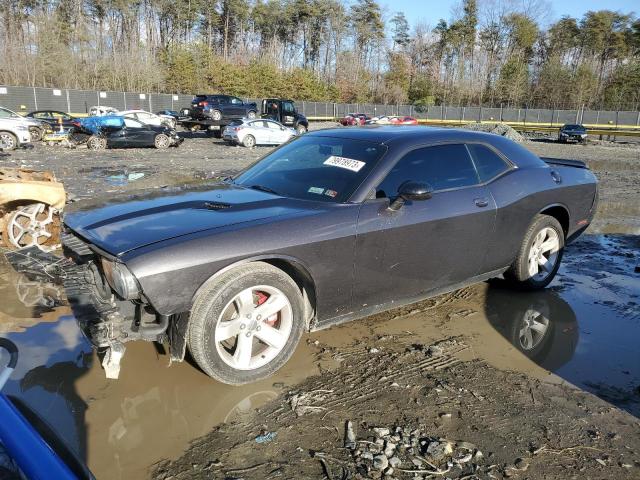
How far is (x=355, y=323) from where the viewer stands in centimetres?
427

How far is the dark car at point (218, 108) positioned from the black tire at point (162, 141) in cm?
988

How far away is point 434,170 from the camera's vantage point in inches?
161

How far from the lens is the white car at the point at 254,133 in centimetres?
2417

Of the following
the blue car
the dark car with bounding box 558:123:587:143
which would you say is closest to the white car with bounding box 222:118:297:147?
the dark car with bounding box 558:123:587:143

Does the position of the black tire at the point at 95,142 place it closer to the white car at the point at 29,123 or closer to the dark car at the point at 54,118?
the white car at the point at 29,123

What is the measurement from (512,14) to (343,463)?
9049 centimetres

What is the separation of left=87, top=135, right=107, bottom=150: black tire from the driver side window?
1792 centimetres

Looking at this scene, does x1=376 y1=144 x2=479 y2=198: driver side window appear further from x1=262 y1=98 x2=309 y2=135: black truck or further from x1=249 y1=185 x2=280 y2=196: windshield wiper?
x1=262 y1=98 x2=309 y2=135: black truck

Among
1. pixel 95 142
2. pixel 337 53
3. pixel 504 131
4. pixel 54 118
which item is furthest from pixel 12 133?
pixel 337 53

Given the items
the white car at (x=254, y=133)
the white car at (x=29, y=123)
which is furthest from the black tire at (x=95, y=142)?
the white car at (x=254, y=133)

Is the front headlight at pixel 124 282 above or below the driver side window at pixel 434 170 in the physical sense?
below

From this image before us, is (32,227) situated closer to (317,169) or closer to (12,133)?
(317,169)

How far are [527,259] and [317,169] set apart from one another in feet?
7.58

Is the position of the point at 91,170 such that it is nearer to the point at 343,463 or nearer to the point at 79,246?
the point at 79,246
